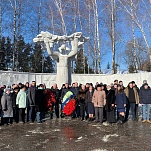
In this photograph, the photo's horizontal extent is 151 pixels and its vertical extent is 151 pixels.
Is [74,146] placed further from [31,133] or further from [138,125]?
[138,125]

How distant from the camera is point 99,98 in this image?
9523 mm

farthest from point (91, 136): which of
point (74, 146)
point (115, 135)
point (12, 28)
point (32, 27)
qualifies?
point (32, 27)

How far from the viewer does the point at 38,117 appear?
9.78 m

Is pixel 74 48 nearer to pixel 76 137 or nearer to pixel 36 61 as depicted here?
pixel 76 137

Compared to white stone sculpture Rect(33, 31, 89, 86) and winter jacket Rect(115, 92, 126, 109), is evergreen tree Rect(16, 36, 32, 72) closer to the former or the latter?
white stone sculpture Rect(33, 31, 89, 86)

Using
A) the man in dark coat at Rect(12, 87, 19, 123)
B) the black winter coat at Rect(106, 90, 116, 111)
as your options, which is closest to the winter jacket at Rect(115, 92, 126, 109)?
the black winter coat at Rect(106, 90, 116, 111)

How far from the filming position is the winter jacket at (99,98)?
950 cm

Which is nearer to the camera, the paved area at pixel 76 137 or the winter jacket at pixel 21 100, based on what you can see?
the paved area at pixel 76 137

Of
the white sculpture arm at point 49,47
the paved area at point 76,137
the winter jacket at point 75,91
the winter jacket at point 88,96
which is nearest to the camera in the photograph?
the paved area at point 76,137

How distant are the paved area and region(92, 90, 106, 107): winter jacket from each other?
887mm

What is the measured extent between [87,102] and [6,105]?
3.28 meters

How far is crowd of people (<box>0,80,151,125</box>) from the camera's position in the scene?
9.44 metres

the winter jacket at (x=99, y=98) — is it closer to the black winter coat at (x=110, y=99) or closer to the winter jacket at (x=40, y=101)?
the black winter coat at (x=110, y=99)

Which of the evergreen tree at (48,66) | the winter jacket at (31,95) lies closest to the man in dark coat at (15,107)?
the winter jacket at (31,95)
